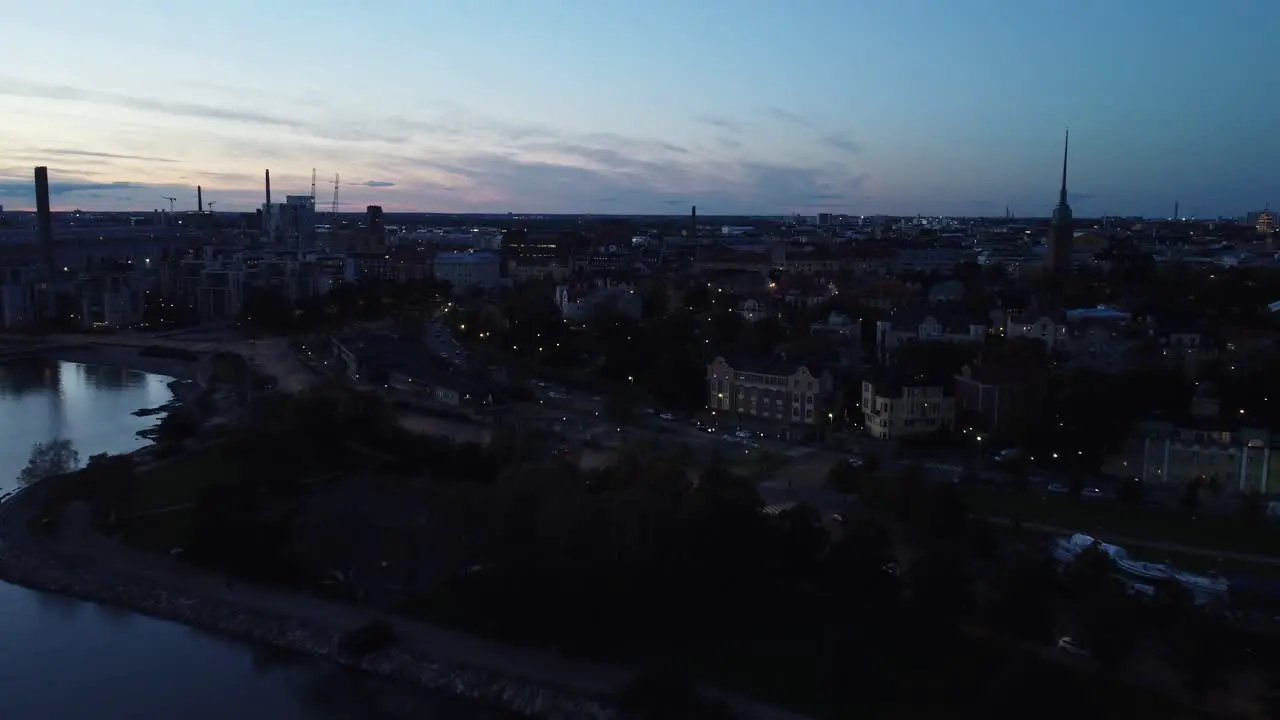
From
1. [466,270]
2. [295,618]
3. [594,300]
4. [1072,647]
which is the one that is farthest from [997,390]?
[466,270]

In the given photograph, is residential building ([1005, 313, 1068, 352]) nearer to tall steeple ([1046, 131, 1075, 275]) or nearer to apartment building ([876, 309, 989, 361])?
apartment building ([876, 309, 989, 361])

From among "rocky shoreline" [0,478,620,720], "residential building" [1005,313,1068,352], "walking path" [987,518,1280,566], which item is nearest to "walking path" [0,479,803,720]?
"rocky shoreline" [0,478,620,720]

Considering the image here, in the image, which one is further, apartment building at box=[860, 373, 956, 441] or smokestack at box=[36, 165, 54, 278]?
smokestack at box=[36, 165, 54, 278]

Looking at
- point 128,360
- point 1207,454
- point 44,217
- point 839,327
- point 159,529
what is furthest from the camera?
point 44,217

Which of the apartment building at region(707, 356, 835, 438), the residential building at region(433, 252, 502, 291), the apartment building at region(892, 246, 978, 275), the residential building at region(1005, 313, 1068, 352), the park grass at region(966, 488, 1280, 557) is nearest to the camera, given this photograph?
the park grass at region(966, 488, 1280, 557)

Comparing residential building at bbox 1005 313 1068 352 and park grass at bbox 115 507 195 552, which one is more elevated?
residential building at bbox 1005 313 1068 352

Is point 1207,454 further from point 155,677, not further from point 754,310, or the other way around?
point 754,310

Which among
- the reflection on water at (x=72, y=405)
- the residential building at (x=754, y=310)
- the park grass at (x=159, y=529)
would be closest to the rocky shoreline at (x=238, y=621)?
the park grass at (x=159, y=529)
